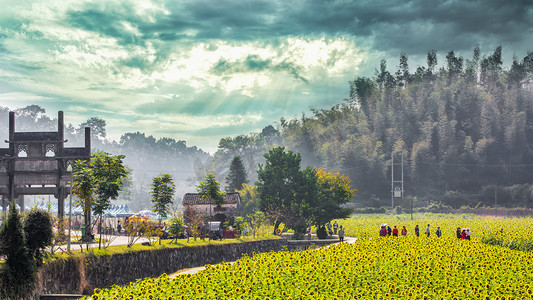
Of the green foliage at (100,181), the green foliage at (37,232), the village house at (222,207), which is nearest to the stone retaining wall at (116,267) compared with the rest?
the green foliage at (37,232)

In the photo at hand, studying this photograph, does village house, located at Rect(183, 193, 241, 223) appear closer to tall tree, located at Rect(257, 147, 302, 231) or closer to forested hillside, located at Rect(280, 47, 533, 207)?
tall tree, located at Rect(257, 147, 302, 231)

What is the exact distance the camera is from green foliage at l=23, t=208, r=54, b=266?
72.2ft

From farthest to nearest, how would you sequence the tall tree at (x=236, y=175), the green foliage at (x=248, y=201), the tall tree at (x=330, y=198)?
1. the tall tree at (x=236, y=175)
2. the green foliage at (x=248, y=201)
3. the tall tree at (x=330, y=198)

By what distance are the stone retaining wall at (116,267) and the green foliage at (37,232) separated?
77 centimetres

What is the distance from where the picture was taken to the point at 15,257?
21.0 m

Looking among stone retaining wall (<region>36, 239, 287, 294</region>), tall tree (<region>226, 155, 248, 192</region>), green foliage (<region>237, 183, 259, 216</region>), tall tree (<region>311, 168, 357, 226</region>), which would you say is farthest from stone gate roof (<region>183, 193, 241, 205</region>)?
tall tree (<region>226, 155, 248, 192</region>)

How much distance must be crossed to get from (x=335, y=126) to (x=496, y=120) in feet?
127

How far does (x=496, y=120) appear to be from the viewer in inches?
4828

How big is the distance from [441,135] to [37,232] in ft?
360

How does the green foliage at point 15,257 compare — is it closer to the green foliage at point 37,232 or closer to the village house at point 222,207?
the green foliage at point 37,232

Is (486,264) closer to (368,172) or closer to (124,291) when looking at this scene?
(124,291)

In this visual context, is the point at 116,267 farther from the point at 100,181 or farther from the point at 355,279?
the point at 355,279

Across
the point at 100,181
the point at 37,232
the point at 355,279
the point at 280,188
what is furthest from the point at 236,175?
the point at 355,279

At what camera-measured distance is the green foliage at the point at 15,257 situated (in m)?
20.5
